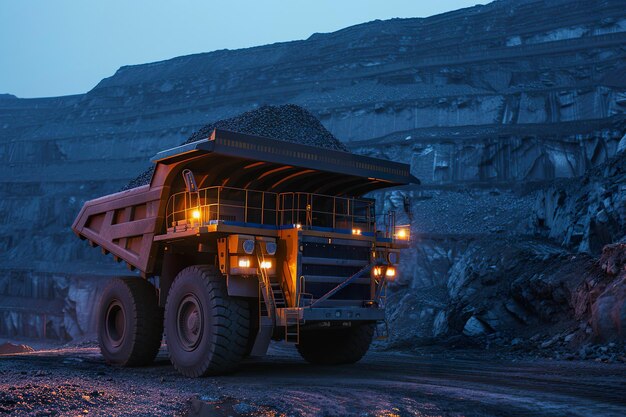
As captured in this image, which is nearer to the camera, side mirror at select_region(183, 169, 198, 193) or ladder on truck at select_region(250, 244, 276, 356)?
ladder on truck at select_region(250, 244, 276, 356)

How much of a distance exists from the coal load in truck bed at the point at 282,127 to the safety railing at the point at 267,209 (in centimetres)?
149

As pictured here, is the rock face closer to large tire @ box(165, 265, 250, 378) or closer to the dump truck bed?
the dump truck bed

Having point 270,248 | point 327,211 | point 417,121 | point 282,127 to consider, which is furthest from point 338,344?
point 417,121

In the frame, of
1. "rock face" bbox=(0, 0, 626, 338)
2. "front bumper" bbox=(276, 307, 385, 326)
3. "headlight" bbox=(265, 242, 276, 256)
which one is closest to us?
"front bumper" bbox=(276, 307, 385, 326)

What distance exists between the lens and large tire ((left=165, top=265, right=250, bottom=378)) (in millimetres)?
10438

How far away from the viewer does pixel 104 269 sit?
59500 millimetres

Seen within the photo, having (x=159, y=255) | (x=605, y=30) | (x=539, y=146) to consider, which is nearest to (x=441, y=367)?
(x=159, y=255)

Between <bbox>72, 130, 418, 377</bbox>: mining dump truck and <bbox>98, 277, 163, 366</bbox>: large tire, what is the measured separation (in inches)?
0.8

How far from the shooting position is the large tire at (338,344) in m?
12.9

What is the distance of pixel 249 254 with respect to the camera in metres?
10.6

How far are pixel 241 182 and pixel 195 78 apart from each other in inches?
3197

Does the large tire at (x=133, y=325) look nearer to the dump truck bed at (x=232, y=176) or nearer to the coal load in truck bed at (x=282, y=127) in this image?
the dump truck bed at (x=232, y=176)

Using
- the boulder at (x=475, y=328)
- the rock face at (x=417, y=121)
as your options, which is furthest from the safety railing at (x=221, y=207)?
the rock face at (x=417, y=121)

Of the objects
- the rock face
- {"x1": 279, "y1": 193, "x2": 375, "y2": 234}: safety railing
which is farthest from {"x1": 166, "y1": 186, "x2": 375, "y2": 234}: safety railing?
the rock face
